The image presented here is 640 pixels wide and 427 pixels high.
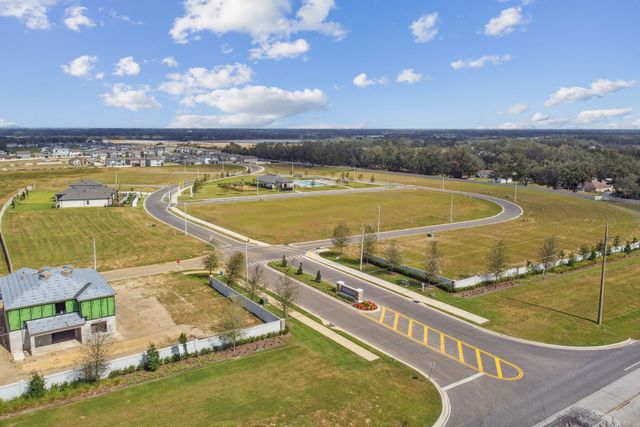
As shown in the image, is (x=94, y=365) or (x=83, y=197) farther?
(x=83, y=197)

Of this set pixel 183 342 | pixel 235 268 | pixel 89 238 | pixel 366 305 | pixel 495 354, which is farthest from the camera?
pixel 89 238

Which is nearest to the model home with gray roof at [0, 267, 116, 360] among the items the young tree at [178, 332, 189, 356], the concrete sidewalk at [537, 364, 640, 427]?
the young tree at [178, 332, 189, 356]

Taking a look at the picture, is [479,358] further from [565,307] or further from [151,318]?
[151,318]

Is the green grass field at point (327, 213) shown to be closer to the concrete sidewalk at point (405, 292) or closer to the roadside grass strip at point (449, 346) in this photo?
the concrete sidewalk at point (405, 292)

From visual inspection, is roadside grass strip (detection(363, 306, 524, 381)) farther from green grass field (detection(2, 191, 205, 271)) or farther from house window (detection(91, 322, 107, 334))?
green grass field (detection(2, 191, 205, 271))

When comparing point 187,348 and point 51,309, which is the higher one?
point 51,309

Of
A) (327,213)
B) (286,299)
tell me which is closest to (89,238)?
(286,299)
